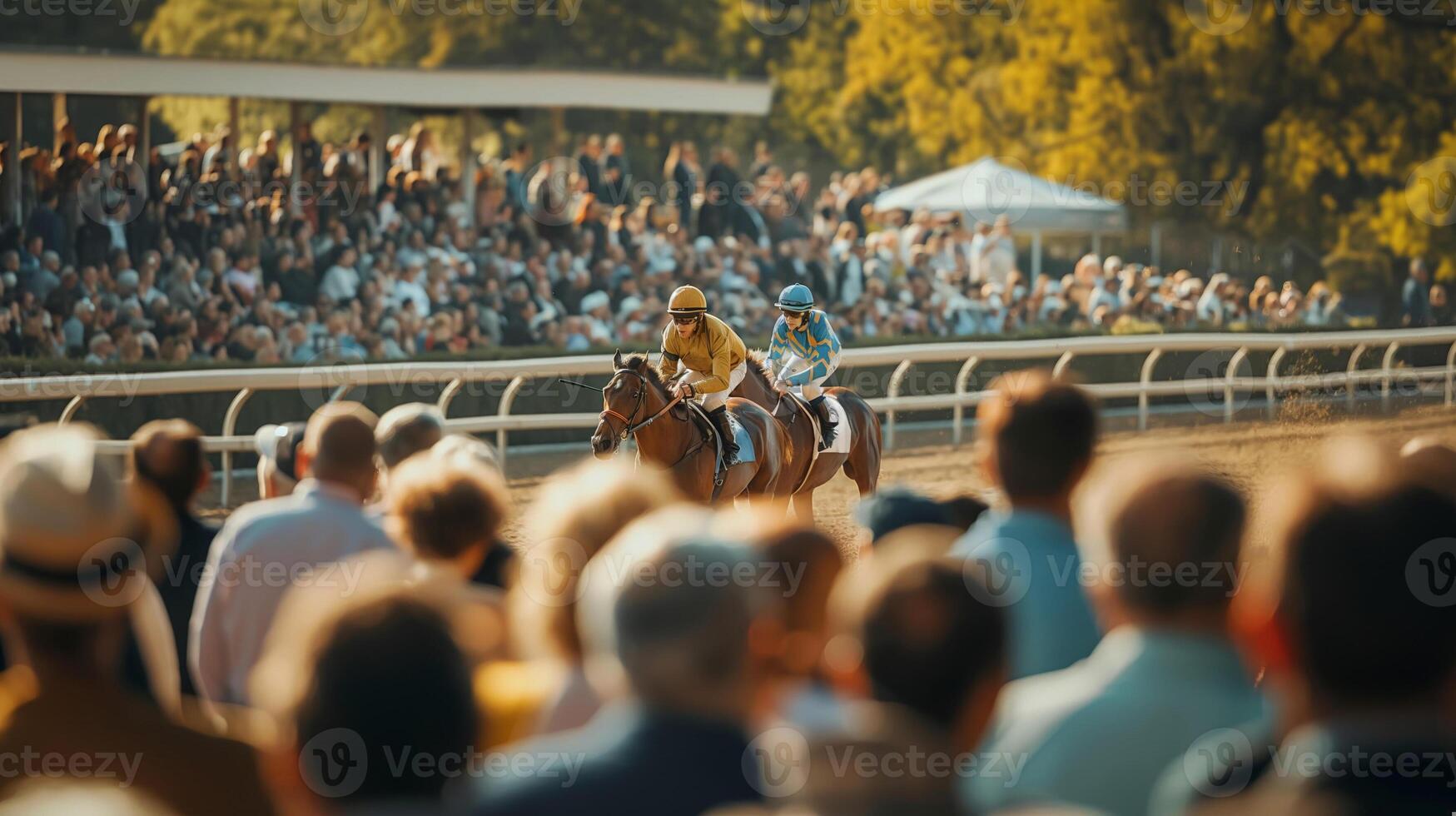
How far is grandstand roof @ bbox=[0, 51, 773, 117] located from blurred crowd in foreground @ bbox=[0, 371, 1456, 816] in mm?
14733

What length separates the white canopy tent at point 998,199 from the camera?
24.8 m

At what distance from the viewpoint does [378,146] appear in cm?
1970

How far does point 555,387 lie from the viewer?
1547 centimetres

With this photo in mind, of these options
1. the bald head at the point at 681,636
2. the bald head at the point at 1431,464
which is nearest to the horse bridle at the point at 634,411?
the bald head at the point at 1431,464

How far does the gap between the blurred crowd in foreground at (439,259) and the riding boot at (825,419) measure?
5.29m

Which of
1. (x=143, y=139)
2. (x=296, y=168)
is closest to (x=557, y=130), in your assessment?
(x=296, y=168)

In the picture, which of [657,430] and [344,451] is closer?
[344,451]

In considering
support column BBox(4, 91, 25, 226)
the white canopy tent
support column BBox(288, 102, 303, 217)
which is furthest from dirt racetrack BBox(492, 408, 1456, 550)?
the white canopy tent

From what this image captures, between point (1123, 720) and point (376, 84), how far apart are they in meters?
17.6

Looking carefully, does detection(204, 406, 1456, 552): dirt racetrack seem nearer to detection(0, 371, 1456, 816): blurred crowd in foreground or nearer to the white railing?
the white railing

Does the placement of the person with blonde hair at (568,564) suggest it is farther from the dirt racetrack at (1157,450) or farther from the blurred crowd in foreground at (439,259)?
the blurred crowd in foreground at (439,259)

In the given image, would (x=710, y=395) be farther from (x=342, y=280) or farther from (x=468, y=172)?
(x=468, y=172)

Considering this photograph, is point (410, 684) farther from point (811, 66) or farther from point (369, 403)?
point (811, 66)

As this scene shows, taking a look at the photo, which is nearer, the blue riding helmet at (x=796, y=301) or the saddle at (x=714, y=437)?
the saddle at (x=714, y=437)
